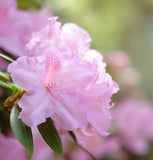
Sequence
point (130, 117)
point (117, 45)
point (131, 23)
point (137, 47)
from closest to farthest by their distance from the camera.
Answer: point (130, 117) → point (117, 45) → point (131, 23) → point (137, 47)

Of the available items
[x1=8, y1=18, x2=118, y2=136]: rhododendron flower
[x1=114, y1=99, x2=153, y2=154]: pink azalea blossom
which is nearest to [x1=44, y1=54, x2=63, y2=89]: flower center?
[x1=8, y1=18, x2=118, y2=136]: rhododendron flower

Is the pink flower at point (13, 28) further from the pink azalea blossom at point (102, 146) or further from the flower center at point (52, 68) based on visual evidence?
the pink azalea blossom at point (102, 146)

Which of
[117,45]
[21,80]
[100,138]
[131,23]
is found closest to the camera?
[21,80]

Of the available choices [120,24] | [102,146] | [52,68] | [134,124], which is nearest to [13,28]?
[52,68]

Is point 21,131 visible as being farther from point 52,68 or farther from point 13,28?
point 13,28

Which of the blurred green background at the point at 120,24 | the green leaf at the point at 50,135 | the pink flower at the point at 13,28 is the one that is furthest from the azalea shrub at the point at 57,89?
the blurred green background at the point at 120,24

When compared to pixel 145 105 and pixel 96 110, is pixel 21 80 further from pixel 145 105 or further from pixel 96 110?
pixel 145 105

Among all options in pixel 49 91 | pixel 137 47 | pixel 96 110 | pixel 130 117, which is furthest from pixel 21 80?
pixel 137 47
